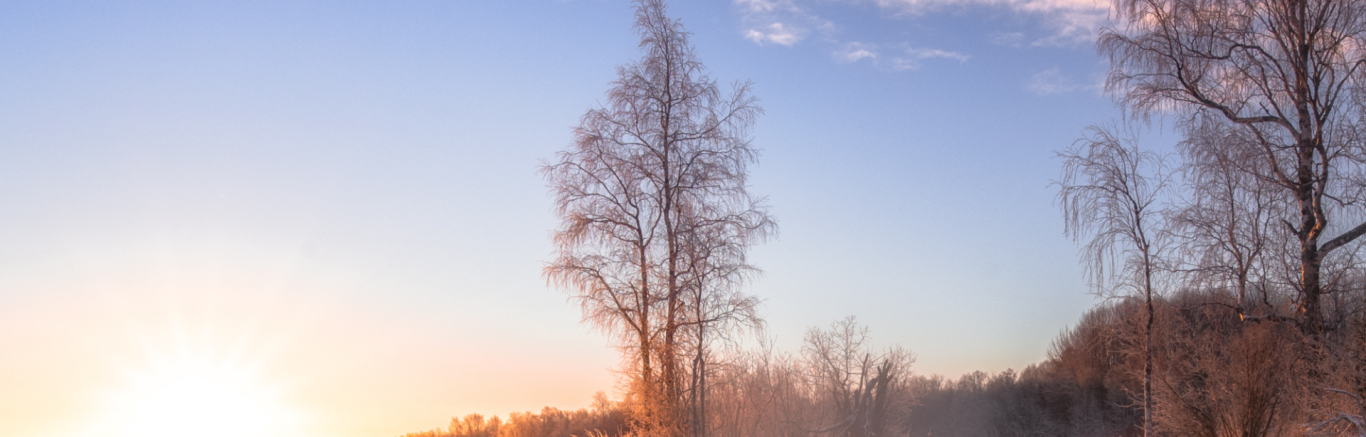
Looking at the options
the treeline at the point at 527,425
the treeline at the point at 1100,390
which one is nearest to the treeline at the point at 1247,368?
the treeline at the point at 1100,390

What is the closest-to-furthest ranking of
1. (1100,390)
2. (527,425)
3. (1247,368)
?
(1247,368) → (527,425) → (1100,390)

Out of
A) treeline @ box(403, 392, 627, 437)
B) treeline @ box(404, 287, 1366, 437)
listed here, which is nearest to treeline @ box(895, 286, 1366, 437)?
treeline @ box(404, 287, 1366, 437)

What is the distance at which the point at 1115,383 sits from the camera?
40438mm

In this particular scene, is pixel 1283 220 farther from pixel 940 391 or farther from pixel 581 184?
pixel 940 391

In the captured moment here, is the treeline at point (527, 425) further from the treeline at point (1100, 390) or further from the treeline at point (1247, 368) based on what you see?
the treeline at point (1247, 368)

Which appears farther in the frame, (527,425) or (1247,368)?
(527,425)

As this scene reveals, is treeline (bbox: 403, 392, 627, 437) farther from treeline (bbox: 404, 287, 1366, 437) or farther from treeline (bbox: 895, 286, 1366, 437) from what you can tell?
treeline (bbox: 895, 286, 1366, 437)

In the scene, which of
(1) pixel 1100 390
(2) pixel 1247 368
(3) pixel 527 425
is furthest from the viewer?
(1) pixel 1100 390

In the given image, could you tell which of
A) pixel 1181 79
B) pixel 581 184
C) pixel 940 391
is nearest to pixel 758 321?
pixel 581 184

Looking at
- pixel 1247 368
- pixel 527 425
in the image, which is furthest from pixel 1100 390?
pixel 1247 368

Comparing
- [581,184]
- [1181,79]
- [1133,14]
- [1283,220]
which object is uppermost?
[1133,14]

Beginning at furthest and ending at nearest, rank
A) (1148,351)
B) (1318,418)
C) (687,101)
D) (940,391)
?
(940,391) < (1148,351) < (687,101) < (1318,418)

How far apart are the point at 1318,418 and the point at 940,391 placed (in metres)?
41.0

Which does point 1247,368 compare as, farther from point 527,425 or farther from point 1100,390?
point 1100,390
